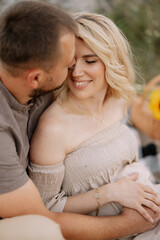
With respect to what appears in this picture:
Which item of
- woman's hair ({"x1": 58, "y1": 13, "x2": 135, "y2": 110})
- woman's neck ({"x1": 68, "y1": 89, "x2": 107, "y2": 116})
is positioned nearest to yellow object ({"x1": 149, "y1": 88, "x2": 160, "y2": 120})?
woman's hair ({"x1": 58, "y1": 13, "x2": 135, "y2": 110})

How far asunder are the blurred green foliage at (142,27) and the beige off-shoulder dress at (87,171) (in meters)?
3.52

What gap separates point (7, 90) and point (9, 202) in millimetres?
575

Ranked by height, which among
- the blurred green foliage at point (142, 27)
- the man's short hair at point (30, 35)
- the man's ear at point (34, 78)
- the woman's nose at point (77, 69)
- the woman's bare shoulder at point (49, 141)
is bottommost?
the blurred green foliage at point (142, 27)

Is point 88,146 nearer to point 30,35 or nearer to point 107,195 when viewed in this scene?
point 107,195

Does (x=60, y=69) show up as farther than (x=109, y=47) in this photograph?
No

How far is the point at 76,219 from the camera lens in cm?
164

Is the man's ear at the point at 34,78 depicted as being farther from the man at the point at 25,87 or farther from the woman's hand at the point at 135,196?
the woman's hand at the point at 135,196

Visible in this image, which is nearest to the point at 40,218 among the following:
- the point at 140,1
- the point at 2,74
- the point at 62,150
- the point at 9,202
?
the point at 9,202

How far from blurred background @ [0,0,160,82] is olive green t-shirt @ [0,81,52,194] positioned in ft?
13.0

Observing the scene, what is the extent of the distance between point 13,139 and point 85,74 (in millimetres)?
666

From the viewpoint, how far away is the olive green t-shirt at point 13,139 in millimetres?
1368

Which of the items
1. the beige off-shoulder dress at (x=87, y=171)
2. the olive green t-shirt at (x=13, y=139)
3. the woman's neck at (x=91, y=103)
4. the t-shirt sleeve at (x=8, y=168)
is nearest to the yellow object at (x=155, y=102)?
the woman's neck at (x=91, y=103)

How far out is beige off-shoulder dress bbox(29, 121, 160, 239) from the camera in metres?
1.75

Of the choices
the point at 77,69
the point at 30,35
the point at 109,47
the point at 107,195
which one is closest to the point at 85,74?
the point at 77,69
